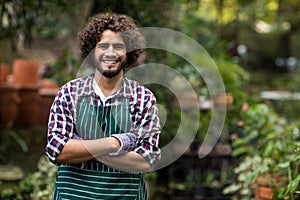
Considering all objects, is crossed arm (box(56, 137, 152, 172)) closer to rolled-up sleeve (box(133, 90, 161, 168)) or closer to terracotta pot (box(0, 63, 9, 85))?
rolled-up sleeve (box(133, 90, 161, 168))

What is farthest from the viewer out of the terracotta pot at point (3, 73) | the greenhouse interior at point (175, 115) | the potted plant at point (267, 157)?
the terracotta pot at point (3, 73)

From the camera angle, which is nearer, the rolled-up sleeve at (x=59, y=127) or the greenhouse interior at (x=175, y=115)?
the rolled-up sleeve at (x=59, y=127)

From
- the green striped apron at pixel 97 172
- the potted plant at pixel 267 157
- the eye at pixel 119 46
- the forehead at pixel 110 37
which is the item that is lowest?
the potted plant at pixel 267 157

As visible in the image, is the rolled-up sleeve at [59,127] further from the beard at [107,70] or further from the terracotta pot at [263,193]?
the terracotta pot at [263,193]

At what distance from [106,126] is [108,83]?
161 mm

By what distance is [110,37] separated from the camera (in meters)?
2.16

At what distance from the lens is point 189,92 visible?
488 centimetres

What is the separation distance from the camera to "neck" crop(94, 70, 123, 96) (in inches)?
85.3

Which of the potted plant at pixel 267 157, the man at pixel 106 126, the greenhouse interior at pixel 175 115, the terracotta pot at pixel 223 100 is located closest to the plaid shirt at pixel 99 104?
the man at pixel 106 126

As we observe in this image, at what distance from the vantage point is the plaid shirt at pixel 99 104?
2.05m

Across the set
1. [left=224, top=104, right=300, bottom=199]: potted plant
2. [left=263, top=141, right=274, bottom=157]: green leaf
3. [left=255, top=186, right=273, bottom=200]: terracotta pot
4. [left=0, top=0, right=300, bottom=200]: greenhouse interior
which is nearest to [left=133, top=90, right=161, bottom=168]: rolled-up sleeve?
[left=0, top=0, right=300, bottom=200]: greenhouse interior

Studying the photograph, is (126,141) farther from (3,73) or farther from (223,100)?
(3,73)

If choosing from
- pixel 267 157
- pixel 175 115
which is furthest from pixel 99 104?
pixel 175 115

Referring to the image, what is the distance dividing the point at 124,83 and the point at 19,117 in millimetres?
4155
